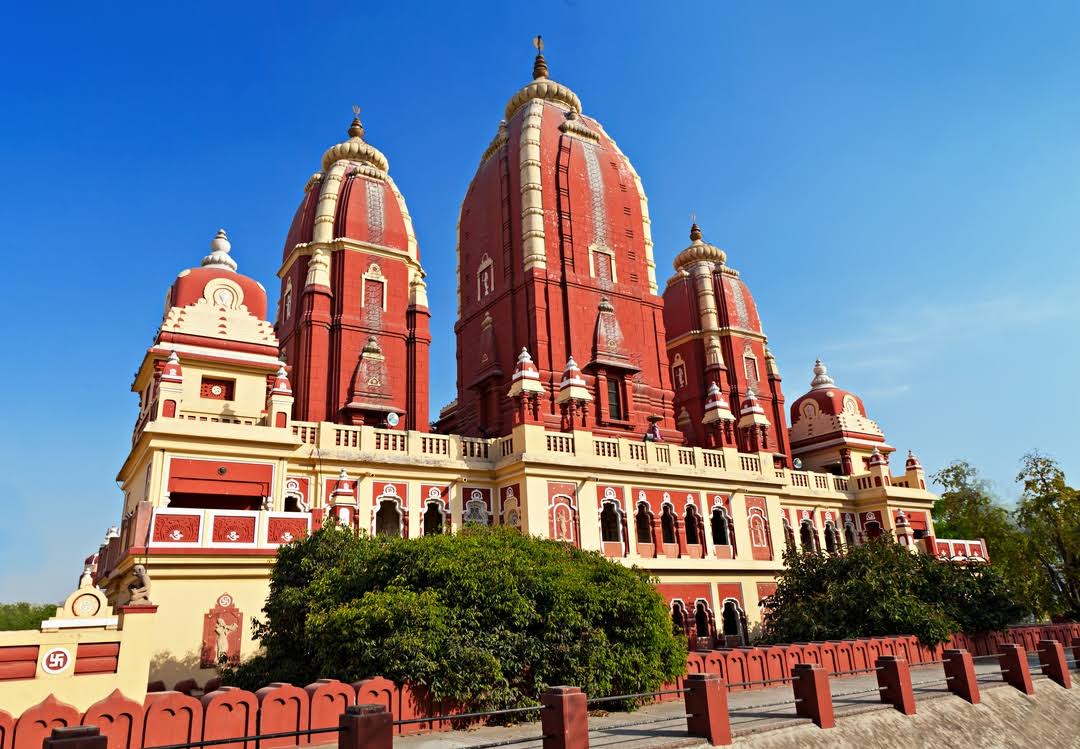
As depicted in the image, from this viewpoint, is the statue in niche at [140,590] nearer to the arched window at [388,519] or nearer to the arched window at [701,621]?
the arched window at [388,519]

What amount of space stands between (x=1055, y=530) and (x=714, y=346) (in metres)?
14.1

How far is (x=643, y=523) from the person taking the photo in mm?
22266

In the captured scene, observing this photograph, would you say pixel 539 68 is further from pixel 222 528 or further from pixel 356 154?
pixel 222 528

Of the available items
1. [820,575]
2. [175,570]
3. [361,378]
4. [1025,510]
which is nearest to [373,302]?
[361,378]

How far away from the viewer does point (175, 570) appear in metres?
15.1

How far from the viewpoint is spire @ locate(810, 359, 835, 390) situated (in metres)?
35.5

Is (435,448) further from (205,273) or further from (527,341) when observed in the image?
(205,273)

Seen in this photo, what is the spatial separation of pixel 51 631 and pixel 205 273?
1289 cm

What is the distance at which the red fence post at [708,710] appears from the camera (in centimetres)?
964

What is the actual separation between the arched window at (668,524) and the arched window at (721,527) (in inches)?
57.0

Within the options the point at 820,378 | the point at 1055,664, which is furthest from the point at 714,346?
the point at 1055,664

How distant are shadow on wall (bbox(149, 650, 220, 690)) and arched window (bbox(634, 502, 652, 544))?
11.7m

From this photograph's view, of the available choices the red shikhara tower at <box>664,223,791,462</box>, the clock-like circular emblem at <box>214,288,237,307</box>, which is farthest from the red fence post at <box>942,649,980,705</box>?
the clock-like circular emblem at <box>214,288,237,307</box>

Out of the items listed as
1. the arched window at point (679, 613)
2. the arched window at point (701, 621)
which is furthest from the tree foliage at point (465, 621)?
the arched window at point (701, 621)
